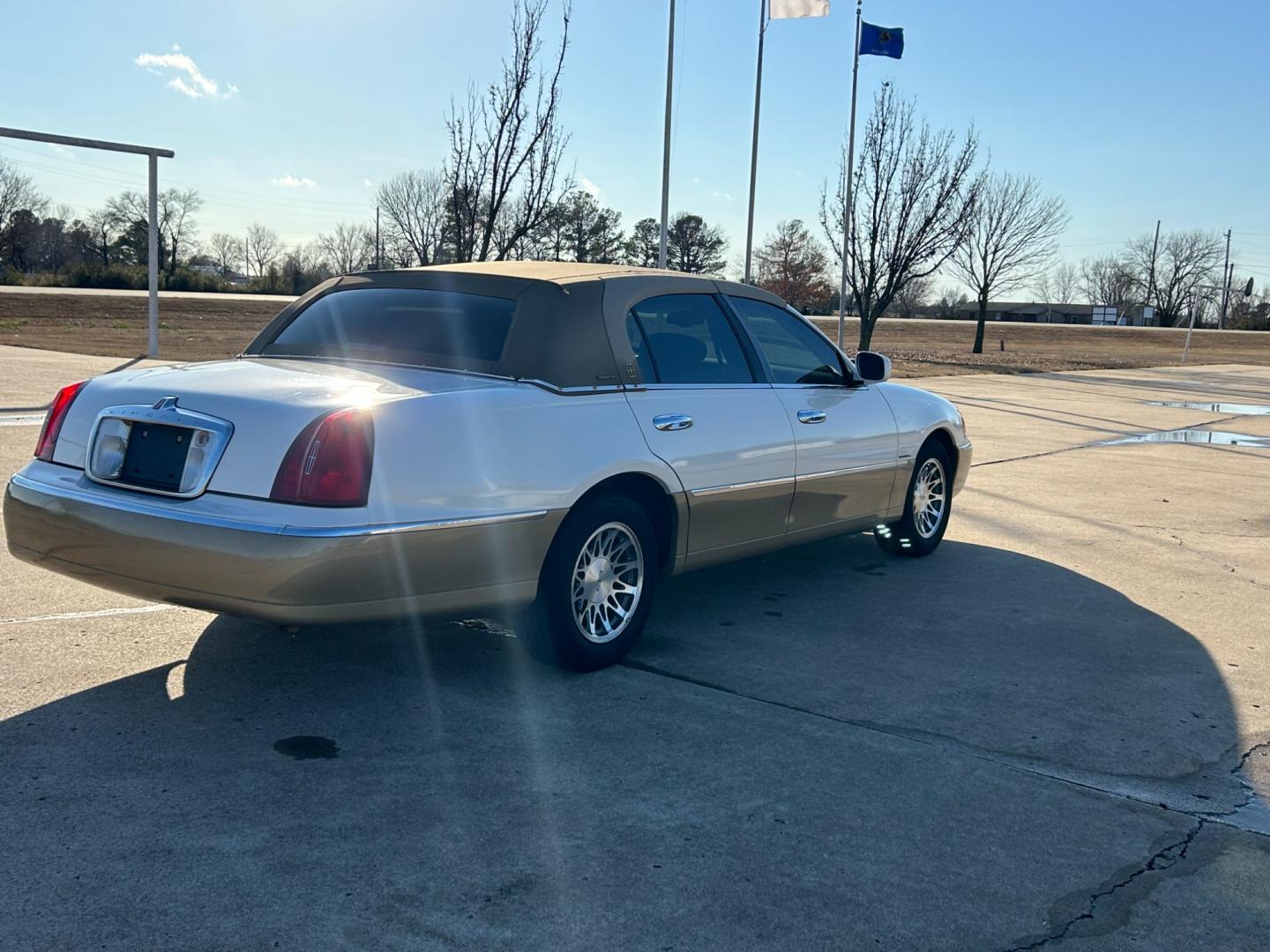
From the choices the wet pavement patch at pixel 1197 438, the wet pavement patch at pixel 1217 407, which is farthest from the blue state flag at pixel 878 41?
the wet pavement patch at pixel 1197 438

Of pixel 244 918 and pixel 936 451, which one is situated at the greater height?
pixel 936 451

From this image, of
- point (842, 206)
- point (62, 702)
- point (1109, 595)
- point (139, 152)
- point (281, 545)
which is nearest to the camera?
point (281, 545)

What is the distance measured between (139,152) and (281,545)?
17.2m

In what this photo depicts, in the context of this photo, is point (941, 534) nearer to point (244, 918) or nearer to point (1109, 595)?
point (1109, 595)

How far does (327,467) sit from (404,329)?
1183 mm

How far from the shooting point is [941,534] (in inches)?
289

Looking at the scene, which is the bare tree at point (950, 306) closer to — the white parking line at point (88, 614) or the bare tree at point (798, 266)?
the bare tree at point (798, 266)

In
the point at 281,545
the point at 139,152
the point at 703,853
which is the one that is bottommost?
the point at 703,853

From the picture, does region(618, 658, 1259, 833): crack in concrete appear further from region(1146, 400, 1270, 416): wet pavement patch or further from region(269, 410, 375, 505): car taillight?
region(1146, 400, 1270, 416): wet pavement patch

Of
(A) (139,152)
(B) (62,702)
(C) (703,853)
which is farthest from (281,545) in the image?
(A) (139,152)

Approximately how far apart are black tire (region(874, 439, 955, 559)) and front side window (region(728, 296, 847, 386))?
40.2 inches

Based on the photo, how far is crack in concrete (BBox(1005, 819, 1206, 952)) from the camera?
278 centimetres

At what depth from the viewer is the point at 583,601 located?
4.57 metres

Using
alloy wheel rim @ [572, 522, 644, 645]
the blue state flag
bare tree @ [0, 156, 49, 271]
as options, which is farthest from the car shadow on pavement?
bare tree @ [0, 156, 49, 271]
